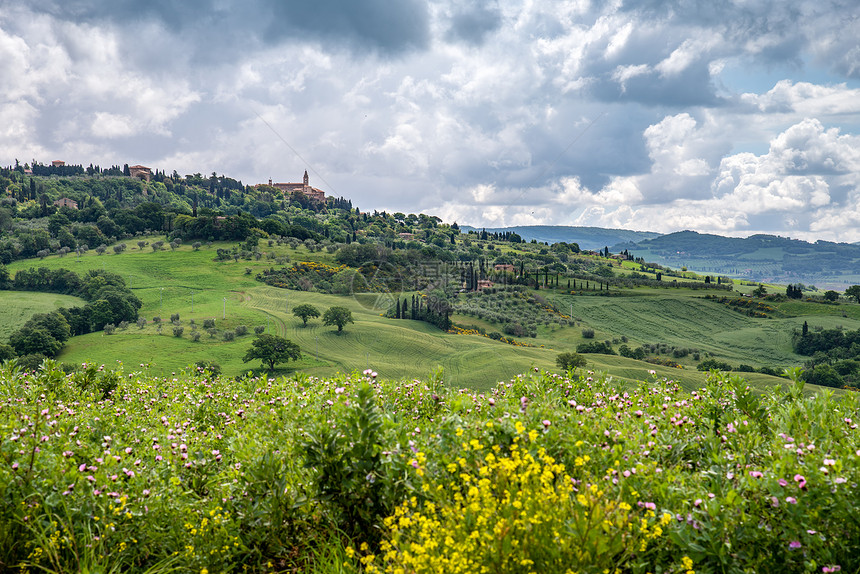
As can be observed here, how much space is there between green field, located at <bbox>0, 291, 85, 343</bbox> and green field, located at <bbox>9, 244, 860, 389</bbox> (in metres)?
8.88

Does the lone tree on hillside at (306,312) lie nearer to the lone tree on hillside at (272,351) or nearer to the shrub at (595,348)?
the lone tree on hillside at (272,351)

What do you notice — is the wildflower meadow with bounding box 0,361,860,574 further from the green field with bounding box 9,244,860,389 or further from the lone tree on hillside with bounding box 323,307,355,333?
the lone tree on hillside with bounding box 323,307,355,333

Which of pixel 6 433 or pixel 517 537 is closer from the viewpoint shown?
pixel 517 537

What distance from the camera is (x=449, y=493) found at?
484 cm

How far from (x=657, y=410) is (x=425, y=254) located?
121m

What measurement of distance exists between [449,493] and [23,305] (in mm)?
→ 108238

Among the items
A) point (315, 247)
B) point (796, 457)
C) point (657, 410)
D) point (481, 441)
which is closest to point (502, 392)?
point (657, 410)

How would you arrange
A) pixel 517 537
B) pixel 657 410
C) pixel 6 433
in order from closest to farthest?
1. pixel 517 537
2. pixel 6 433
3. pixel 657 410

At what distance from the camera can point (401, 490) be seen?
5.13 m

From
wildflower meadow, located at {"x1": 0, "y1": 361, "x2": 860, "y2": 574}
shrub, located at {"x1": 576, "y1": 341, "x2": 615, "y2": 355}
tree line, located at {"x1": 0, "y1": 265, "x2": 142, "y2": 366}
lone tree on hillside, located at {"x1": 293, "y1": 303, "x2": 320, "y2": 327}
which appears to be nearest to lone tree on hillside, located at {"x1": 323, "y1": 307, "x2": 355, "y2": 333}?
lone tree on hillside, located at {"x1": 293, "y1": 303, "x2": 320, "y2": 327}

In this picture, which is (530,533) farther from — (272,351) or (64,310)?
(64,310)

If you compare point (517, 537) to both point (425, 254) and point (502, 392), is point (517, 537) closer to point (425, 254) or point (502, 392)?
point (502, 392)

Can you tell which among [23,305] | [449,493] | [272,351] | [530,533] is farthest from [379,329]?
[530,533]

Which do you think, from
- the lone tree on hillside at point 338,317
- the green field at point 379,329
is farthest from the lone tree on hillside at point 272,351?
the lone tree on hillside at point 338,317
